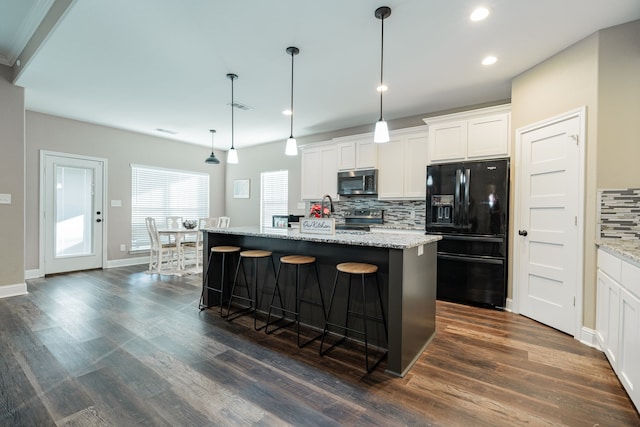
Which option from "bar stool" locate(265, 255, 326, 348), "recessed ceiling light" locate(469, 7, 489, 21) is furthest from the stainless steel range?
"recessed ceiling light" locate(469, 7, 489, 21)

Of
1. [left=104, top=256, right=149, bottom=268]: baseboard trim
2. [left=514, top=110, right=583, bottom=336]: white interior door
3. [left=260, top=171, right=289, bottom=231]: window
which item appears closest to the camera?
[left=514, top=110, right=583, bottom=336]: white interior door

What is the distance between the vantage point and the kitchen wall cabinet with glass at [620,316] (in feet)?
5.74

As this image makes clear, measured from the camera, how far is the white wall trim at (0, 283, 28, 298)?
3.85 meters

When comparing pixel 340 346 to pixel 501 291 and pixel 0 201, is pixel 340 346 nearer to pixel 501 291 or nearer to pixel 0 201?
pixel 501 291

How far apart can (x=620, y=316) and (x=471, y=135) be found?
249cm

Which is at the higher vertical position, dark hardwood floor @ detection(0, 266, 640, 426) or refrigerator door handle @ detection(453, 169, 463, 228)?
refrigerator door handle @ detection(453, 169, 463, 228)

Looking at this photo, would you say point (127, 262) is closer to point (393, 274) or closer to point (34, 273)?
point (34, 273)

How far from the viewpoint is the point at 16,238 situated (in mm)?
3971

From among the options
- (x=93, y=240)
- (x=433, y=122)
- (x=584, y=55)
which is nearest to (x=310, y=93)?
(x=433, y=122)

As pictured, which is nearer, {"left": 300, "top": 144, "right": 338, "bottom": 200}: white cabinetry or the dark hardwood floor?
the dark hardwood floor

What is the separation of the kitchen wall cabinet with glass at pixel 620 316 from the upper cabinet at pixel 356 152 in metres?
3.12

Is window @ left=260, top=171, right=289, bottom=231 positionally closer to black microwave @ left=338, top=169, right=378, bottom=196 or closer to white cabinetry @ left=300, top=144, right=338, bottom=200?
white cabinetry @ left=300, top=144, right=338, bottom=200

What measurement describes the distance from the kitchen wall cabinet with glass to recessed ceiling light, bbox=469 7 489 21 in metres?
2.03

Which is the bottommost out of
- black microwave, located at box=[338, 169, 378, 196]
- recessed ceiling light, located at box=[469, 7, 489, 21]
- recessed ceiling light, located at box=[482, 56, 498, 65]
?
Result: black microwave, located at box=[338, 169, 378, 196]
